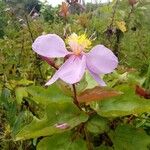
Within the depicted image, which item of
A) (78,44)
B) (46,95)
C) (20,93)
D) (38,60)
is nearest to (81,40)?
(78,44)

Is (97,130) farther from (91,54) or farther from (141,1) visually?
(141,1)

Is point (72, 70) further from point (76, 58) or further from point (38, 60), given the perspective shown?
point (38, 60)

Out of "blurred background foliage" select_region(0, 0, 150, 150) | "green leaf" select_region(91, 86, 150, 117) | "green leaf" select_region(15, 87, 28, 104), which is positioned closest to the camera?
"green leaf" select_region(91, 86, 150, 117)

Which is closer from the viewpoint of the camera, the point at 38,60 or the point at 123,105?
the point at 123,105

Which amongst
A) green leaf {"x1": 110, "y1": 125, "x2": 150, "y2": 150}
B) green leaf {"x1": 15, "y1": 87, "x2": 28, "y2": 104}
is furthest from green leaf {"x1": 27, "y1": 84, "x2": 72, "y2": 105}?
green leaf {"x1": 15, "y1": 87, "x2": 28, "y2": 104}

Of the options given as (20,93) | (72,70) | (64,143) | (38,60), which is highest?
(72,70)

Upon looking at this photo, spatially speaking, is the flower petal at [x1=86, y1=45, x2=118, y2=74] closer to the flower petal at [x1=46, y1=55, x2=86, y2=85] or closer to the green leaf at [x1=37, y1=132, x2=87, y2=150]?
the flower petal at [x1=46, y1=55, x2=86, y2=85]
